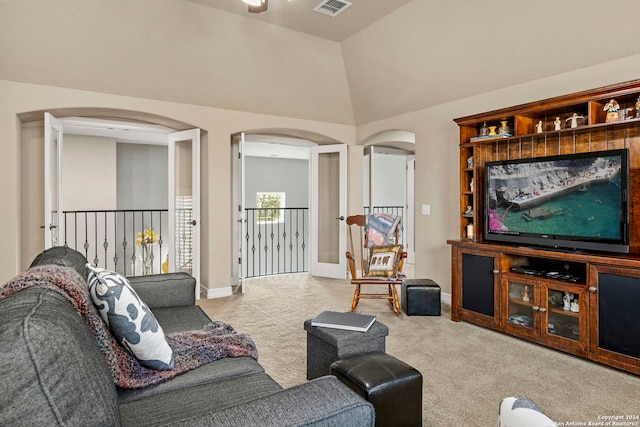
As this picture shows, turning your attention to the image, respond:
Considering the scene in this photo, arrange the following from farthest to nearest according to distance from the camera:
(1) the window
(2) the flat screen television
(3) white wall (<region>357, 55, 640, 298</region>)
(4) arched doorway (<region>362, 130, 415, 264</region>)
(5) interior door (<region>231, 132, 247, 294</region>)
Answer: (1) the window → (4) arched doorway (<region>362, 130, 415, 264</region>) → (5) interior door (<region>231, 132, 247, 294</region>) → (3) white wall (<region>357, 55, 640, 298</region>) → (2) the flat screen television

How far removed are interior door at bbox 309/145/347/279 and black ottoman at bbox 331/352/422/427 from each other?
163 inches

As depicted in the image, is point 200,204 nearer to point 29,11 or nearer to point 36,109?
point 36,109

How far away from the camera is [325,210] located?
625 centimetres

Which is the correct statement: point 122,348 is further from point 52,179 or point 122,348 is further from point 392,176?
point 392,176

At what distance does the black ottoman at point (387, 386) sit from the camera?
175 cm

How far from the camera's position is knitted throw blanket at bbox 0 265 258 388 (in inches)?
48.3

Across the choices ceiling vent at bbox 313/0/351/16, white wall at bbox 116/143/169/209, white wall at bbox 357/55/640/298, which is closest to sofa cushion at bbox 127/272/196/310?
ceiling vent at bbox 313/0/351/16

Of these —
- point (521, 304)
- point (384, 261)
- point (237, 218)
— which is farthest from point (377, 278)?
point (237, 218)

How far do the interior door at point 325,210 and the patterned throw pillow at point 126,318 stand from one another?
4.66m

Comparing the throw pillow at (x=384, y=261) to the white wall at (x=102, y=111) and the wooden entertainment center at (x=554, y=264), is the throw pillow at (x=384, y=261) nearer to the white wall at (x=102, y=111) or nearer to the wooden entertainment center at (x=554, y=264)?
the wooden entertainment center at (x=554, y=264)

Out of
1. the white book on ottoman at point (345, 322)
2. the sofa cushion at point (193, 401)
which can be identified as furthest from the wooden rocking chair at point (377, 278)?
the sofa cushion at point (193, 401)

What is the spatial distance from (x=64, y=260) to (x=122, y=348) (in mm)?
712

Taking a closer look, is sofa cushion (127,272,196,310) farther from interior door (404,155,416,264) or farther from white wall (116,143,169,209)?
white wall (116,143,169,209)

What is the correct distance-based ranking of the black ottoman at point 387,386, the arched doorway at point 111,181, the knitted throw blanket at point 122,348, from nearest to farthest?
the knitted throw blanket at point 122,348 < the black ottoman at point 387,386 < the arched doorway at point 111,181
